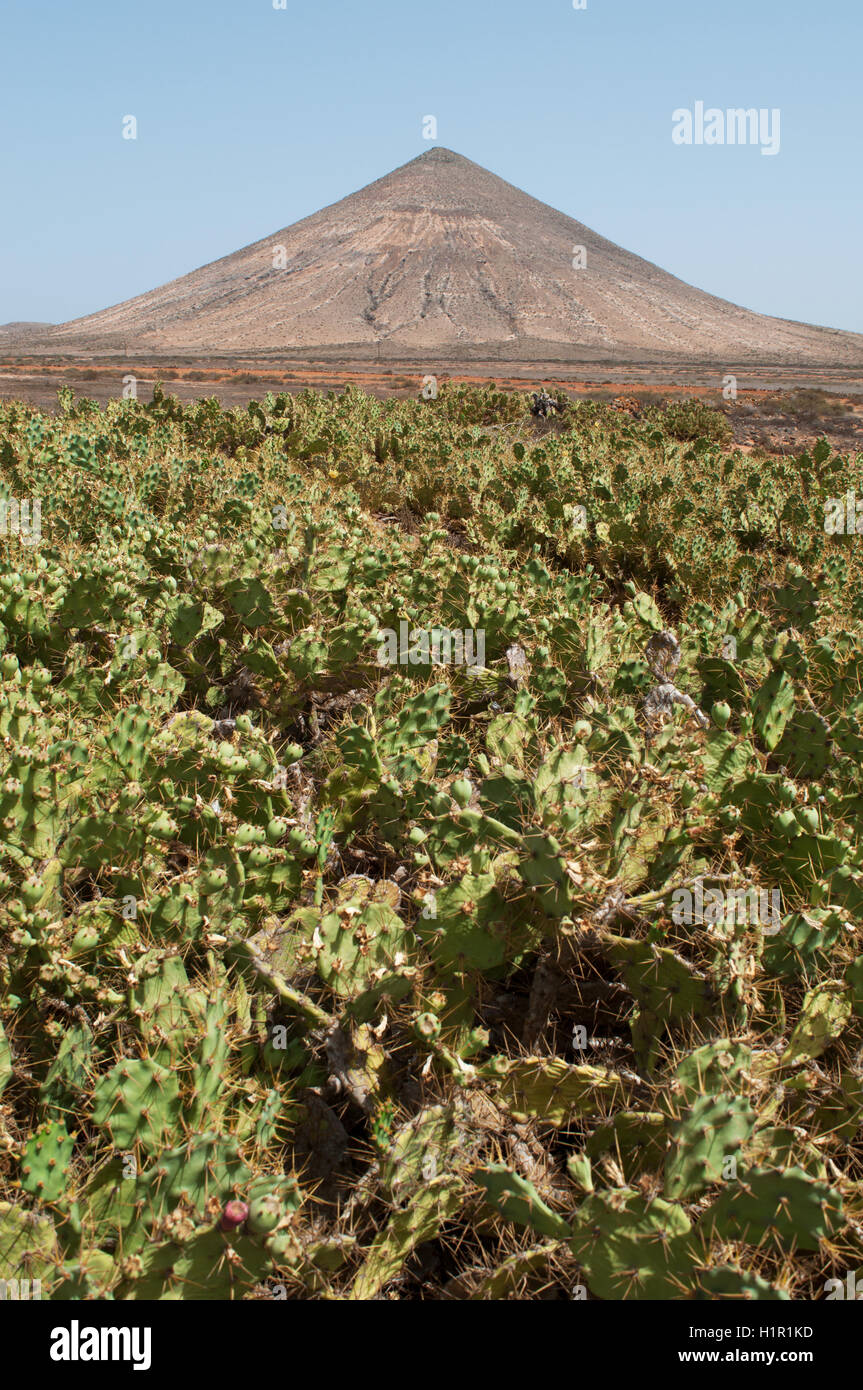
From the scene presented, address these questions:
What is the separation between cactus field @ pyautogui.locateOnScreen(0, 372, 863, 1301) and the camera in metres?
1.87

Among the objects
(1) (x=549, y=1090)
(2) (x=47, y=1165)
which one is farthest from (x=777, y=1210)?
(2) (x=47, y=1165)

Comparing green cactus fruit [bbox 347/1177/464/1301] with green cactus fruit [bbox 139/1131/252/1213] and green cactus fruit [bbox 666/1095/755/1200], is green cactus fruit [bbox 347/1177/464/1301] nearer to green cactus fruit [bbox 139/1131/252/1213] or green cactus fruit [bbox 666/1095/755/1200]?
green cactus fruit [bbox 139/1131/252/1213]

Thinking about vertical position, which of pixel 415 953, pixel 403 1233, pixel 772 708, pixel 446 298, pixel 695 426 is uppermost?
pixel 446 298

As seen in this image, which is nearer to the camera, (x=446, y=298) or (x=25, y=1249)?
(x=25, y=1249)

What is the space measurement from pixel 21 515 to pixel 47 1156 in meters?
6.13

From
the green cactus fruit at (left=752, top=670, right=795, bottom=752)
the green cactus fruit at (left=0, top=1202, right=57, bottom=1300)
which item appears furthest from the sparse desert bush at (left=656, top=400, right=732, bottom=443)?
the green cactus fruit at (left=0, top=1202, right=57, bottom=1300)

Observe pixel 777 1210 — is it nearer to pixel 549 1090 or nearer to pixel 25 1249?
pixel 549 1090

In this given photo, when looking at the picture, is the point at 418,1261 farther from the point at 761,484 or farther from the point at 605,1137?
the point at 761,484

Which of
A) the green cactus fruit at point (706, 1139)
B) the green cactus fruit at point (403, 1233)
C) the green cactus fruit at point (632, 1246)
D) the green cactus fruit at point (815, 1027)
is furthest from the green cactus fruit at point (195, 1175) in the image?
the green cactus fruit at point (815, 1027)

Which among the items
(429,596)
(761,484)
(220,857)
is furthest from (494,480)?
(220,857)

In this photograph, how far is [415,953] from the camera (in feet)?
8.50

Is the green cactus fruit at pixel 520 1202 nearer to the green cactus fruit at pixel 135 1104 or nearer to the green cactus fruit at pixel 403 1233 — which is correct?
the green cactus fruit at pixel 403 1233

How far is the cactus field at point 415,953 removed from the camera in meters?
1.87

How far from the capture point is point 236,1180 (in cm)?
189
